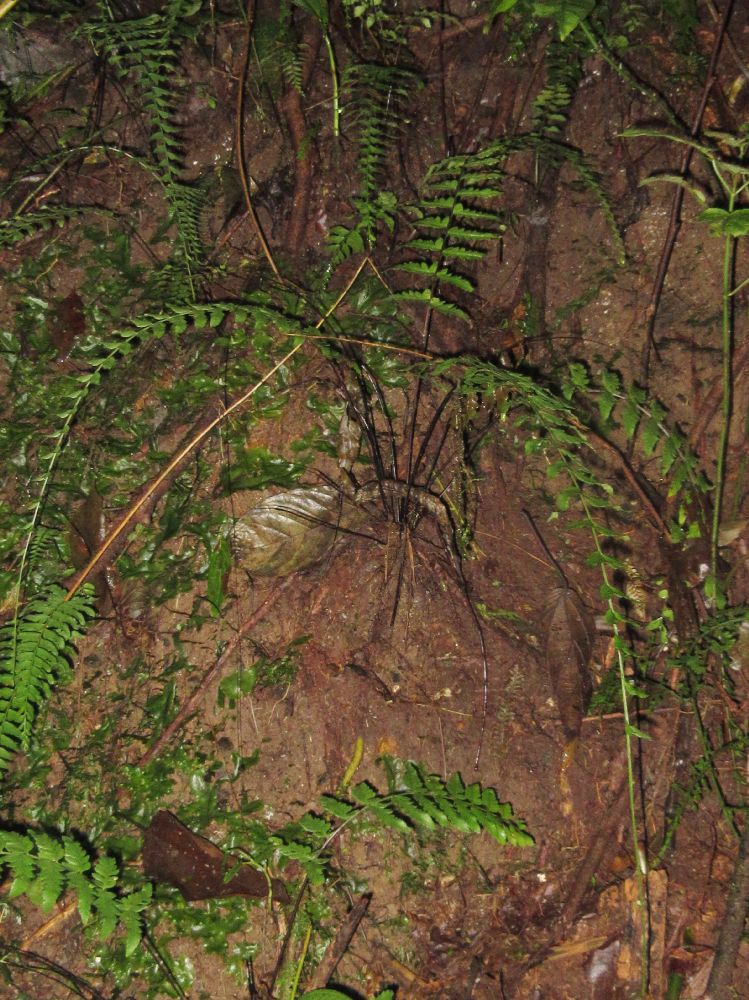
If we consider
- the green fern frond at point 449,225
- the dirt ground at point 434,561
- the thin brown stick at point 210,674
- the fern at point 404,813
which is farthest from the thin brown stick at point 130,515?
the fern at point 404,813

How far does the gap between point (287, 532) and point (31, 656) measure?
94 centimetres

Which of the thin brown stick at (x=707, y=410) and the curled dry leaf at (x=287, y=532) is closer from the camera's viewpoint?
the curled dry leaf at (x=287, y=532)

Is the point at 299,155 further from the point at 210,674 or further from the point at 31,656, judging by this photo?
the point at 31,656

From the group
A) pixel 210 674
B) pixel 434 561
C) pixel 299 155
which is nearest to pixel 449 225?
pixel 299 155

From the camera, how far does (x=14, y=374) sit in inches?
126

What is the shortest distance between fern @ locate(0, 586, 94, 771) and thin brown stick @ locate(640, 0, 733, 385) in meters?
2.43

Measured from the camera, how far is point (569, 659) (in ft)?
9.09

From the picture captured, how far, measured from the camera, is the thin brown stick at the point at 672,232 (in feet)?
9.82

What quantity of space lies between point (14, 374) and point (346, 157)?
1.83m

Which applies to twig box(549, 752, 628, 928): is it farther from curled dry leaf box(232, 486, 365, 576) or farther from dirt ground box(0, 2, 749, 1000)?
curled dry leaf box(232, 486, 365, 576)

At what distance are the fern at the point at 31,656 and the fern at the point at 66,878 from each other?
36 centimetres

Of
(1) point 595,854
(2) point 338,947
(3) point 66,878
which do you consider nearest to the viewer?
(3) point 66,878

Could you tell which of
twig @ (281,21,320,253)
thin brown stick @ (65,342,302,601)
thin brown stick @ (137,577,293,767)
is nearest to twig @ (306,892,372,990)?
thin brown stick @ (137,577,293,767)

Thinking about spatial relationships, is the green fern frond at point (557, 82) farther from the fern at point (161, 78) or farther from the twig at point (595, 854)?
the twig at point (595, 854)
